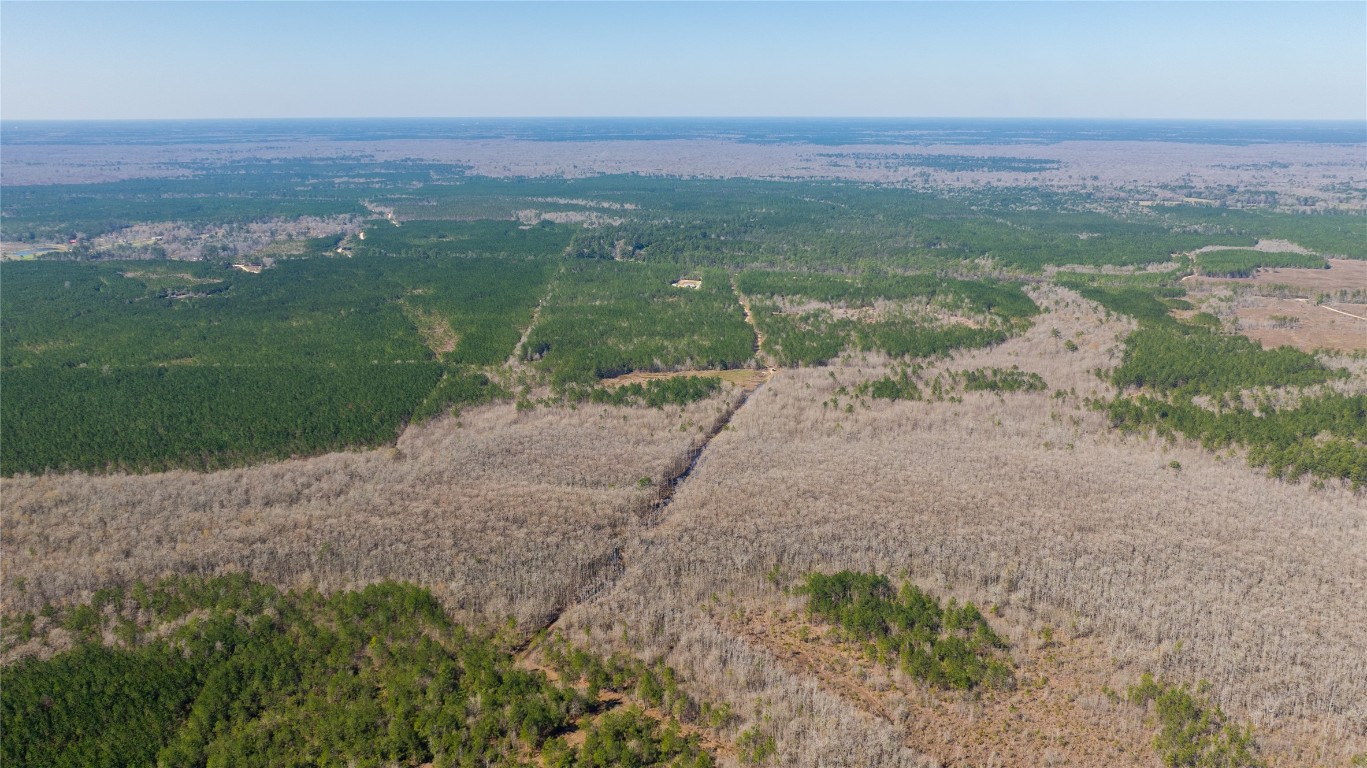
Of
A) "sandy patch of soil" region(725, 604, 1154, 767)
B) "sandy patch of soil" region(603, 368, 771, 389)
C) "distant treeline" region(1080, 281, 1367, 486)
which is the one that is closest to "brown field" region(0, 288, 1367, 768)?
"sandy patch of soil" region(725, 604, 1154, 767)

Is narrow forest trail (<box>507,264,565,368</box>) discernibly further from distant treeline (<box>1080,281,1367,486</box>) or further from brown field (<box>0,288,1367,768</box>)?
distant treeline (<box>1080,281,1367,486</box>)

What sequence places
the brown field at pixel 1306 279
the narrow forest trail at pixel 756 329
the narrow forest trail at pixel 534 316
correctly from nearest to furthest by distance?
the narrow forest trail at pixel 756 329 → the narrow forest trail at pixel 534 316 → the brown field at pixel 1306 279

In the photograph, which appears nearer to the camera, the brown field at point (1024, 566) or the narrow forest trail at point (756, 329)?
the brown field at point (1024, 566)

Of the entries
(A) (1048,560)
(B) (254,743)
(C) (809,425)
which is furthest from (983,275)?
(B) (254,743)

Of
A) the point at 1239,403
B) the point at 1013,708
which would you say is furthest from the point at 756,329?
the point at 1013,708

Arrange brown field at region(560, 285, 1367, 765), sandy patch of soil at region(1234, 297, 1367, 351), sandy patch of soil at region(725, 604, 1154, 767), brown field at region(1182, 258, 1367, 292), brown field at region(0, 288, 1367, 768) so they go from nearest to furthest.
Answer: sandy patch of soil at region(725, 604, 1154, 767), brown field at region(560, 285, 1367, 765), brown field at region(0, 288, 1367, 768), sandy patch of soil at region(1234, 297, 1367, 351), brown field at region(1182, 258, 1367, 292)

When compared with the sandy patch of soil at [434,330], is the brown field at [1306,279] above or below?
above

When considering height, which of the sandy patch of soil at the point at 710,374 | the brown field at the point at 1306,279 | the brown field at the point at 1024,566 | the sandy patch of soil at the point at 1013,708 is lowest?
the sandy patch of soil at the point at 1013,708

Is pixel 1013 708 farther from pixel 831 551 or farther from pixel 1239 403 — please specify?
pixel 1239 403

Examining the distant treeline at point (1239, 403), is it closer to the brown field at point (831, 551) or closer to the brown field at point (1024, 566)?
the brown field at point (831, 551)

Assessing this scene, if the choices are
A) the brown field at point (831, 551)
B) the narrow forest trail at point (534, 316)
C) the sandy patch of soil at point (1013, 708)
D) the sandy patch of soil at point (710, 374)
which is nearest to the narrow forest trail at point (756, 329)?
the sandy patch of soil at point (710, 374)
